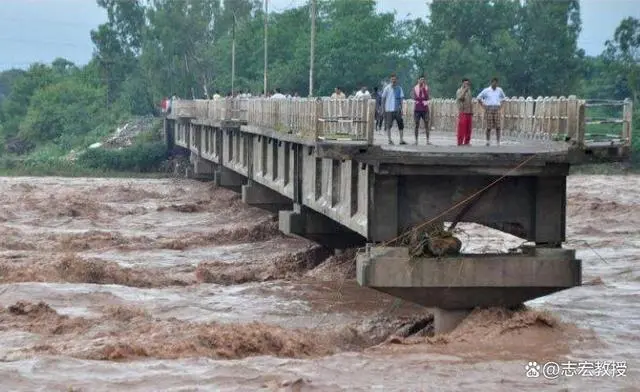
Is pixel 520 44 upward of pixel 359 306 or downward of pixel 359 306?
upward

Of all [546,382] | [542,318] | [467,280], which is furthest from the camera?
[542,318]

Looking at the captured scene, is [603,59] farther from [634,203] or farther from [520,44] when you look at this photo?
[634,203]

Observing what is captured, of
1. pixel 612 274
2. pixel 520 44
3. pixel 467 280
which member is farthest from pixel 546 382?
pixel 520 44

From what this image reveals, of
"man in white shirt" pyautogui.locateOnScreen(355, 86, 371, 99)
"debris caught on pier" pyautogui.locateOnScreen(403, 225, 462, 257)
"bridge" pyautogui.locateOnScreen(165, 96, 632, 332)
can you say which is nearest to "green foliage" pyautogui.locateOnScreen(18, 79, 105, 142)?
"man in white shirt" pyautogui.locateOnScreen(355, 86, 371, 99)

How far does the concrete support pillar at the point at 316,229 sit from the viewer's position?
93.7ft

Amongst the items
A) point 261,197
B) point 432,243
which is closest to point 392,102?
point 432,243

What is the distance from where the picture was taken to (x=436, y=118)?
118ft

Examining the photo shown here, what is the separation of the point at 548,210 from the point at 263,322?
561 centimetres

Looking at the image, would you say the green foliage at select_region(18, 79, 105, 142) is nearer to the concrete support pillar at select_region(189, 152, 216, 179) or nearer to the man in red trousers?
the concrete support pillar at select_region(189, 152, 216, 179)

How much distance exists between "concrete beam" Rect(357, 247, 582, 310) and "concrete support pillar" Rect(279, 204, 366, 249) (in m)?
10.0

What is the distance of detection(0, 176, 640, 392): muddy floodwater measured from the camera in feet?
53.1

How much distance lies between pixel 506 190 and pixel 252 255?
16.0 m

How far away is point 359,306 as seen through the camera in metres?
23.9

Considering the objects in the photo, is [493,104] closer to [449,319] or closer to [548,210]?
[548,210]
